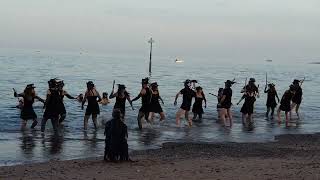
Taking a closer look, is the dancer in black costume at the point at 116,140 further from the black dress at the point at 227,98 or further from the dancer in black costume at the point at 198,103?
the dancer in black costume at the point at 198,103

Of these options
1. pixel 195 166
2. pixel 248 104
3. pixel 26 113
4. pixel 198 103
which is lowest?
pixel 195 166

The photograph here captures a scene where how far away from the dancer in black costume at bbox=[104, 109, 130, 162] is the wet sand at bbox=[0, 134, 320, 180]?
0.27 m

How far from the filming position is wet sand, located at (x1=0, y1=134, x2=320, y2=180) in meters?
11.1

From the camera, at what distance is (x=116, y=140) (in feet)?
42.2

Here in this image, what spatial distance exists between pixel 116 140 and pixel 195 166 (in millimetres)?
1831

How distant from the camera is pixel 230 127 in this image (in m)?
21.9

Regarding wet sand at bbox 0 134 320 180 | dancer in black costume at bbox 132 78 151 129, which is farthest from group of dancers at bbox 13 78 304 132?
wet sand at bbox 0 134 320 180

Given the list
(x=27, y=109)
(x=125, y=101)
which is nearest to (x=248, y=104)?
(x=125, y=101)

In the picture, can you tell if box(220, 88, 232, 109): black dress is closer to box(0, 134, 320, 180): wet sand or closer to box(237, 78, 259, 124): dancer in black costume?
box(237, 78, 259, 124): dancer in black costume

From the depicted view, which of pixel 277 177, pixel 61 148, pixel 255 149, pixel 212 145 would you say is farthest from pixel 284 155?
pixel 61 148

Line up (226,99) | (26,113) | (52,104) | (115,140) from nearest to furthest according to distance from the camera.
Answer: (115,140) < (52,104) < (26,113) < (226,99)

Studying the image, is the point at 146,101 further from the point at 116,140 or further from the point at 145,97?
the point at 116,140

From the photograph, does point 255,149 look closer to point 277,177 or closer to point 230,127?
point 277,177

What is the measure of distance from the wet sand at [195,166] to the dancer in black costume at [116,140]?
27 cm
